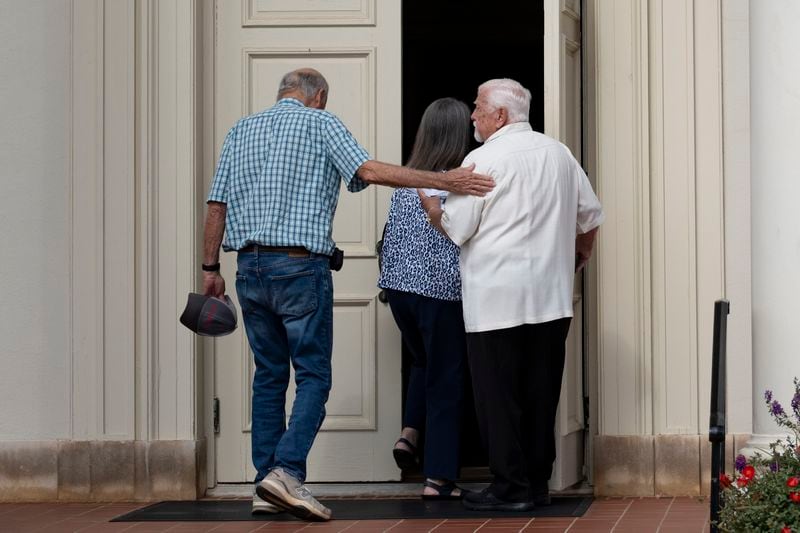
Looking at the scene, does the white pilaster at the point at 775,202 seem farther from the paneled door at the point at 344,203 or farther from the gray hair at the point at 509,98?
the paneled door at the point at 344,203

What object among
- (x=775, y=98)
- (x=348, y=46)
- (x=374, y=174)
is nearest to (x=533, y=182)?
(x=374, y=174)

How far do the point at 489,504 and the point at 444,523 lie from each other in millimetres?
354

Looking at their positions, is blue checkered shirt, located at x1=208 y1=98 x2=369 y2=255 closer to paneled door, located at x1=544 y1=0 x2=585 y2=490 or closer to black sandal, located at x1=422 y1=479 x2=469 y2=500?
paneled door, located at x1=544 y1=0 x2=585 y2=490

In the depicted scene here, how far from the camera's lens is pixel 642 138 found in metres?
6.80

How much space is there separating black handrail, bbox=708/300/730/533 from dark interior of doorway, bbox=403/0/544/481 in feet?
26.0

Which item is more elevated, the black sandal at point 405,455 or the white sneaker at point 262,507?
the black sandal at point 405,455

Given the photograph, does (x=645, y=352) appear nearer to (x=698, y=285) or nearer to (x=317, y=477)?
(x=698, y=285)

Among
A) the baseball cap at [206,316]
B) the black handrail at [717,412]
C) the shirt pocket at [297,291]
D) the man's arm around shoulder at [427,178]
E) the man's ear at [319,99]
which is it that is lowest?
the black handrail at [717,412]

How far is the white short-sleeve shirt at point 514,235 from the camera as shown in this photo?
19.9 ft

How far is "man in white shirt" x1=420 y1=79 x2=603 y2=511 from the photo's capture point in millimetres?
6078

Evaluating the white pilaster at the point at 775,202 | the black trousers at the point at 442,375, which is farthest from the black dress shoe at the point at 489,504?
the white pilaster at the point at 775,202

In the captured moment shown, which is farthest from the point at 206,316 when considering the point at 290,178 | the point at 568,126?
the point at 568,126

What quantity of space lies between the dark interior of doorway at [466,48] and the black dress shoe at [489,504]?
20.7ft

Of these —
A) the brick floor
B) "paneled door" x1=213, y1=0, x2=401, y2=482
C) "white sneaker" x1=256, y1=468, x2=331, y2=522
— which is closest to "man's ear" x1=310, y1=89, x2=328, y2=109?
"paneled door" x1=213, y1=0, x2=401, y2=482
